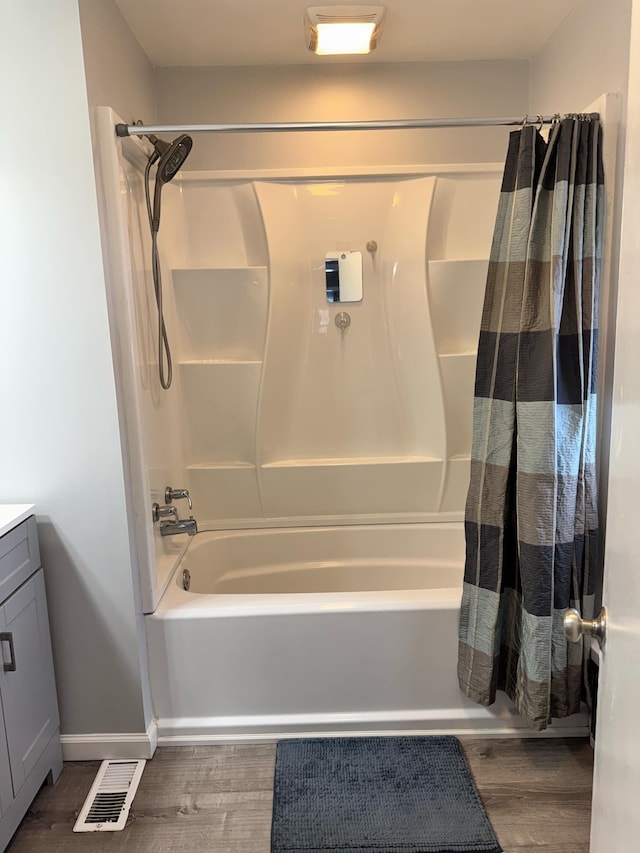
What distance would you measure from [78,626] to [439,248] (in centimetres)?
207

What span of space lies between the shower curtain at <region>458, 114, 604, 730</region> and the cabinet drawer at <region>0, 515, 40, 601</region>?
4.38 ft

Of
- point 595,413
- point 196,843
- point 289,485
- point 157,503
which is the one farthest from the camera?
point 289,485

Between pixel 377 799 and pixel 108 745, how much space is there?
0.88 metres

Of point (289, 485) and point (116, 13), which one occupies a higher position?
point (116, 13)

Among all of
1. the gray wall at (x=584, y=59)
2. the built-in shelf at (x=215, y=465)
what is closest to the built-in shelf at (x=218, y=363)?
the built-in shelf at (x=215, y=465)

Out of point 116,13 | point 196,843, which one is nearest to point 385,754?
point 196,843

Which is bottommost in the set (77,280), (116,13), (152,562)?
(152,562)

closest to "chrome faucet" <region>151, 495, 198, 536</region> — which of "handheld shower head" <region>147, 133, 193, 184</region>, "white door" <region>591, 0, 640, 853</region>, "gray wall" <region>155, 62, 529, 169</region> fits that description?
"handheld shower head" <region>147, 133, 193, 184</region>

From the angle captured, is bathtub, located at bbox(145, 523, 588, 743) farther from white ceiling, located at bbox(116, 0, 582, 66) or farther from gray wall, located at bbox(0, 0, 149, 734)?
white ceiling, located at bbox(116, 0, 582, 66)

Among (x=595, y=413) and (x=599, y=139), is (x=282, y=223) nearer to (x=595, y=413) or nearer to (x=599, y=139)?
(x=599, y=139)

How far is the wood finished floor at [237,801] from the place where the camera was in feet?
5.64

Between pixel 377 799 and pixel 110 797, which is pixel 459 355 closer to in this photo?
pixel 377 799

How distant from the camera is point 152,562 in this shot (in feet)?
6.68

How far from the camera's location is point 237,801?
186 centimetres
